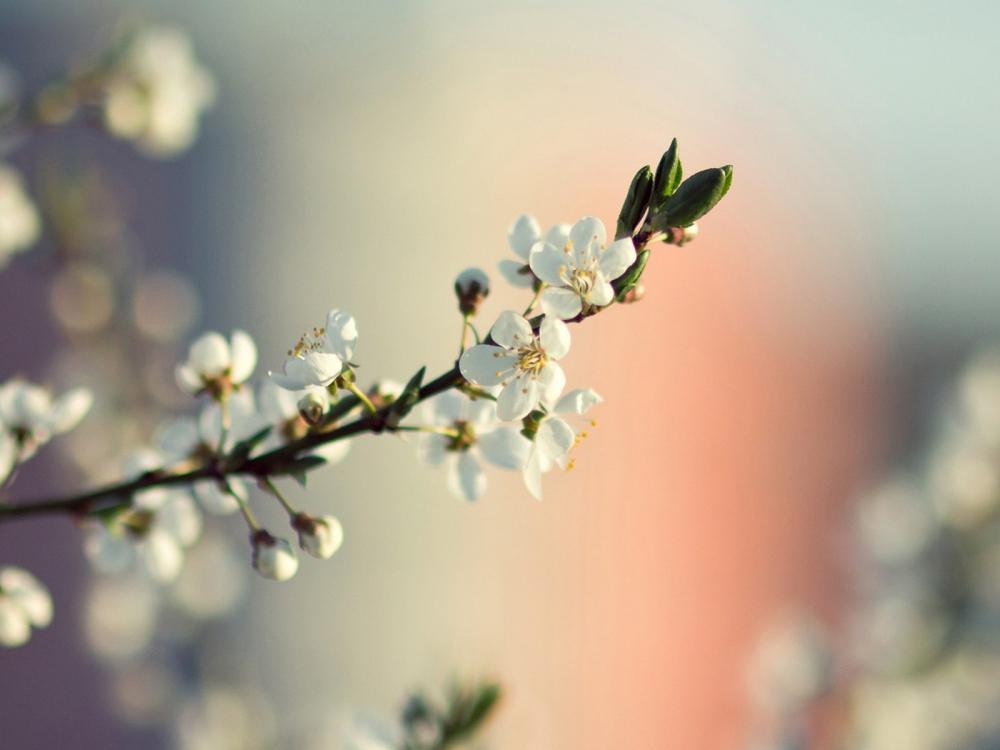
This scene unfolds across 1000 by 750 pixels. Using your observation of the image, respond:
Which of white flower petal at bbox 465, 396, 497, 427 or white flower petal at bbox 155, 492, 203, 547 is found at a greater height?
white flower petal at bbox 465, 396, 497, 427

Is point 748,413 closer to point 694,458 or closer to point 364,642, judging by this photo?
point 694,458

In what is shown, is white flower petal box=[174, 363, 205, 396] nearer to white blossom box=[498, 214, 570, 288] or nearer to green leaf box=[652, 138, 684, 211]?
white blossom box=[498, 214, 570, 288]

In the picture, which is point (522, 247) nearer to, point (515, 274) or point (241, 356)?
point (515, 274)

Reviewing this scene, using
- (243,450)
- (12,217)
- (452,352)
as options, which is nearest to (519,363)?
(243,450)

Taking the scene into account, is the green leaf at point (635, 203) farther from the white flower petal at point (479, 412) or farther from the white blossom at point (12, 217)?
the white blossom at point (12, 217)

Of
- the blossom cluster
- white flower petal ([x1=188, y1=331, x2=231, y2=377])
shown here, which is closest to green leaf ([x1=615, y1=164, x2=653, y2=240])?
the blossom cluster

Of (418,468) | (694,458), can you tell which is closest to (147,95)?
(418,468)

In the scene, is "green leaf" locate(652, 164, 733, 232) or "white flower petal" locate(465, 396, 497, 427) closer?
"green leaf" locate(652, 164, 733, 232)
